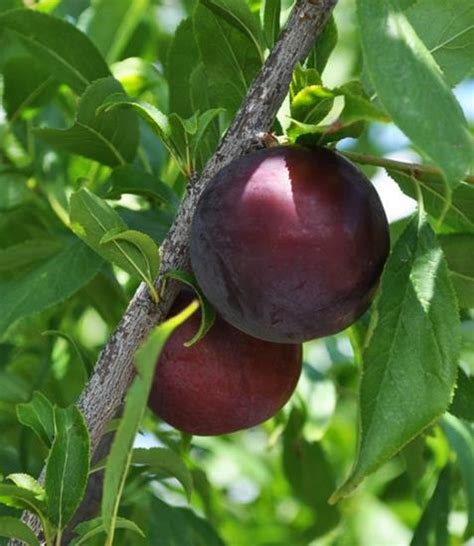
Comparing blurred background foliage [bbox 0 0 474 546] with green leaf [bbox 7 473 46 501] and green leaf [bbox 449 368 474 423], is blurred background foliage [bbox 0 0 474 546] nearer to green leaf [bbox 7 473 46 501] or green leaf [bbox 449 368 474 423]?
green leaf [bbox 449 368 474 423]

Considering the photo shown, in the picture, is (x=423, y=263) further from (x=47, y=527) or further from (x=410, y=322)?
(x=47, y=527)

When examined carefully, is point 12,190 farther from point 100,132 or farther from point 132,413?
point 132,413

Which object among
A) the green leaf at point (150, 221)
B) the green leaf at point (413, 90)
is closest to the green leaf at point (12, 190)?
the green leaf at point (150, 221)

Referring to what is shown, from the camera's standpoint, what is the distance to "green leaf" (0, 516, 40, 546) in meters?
1.11

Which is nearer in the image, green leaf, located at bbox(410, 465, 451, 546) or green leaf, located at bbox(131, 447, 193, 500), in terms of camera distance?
green leaf, located at bbox(131, 447, 193, 500)

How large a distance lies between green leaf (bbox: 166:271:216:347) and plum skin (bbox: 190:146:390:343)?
32mm

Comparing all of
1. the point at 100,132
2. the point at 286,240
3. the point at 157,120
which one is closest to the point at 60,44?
the point at 100,132

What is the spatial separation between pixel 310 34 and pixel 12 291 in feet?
1.78

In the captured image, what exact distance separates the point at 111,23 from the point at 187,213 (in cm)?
77

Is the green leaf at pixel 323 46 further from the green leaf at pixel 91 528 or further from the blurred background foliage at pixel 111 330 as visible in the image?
the green leaf at pixel 91 528

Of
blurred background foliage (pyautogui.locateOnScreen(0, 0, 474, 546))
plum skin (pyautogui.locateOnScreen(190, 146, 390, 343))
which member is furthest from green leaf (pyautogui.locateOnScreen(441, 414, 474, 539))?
plum skin (pyautogui.locateOnScreen(190, 146, 390, 343))

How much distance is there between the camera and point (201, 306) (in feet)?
4.00

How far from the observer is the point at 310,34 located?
1.20m

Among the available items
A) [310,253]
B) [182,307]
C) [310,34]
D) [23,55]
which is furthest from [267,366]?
[23,55]
